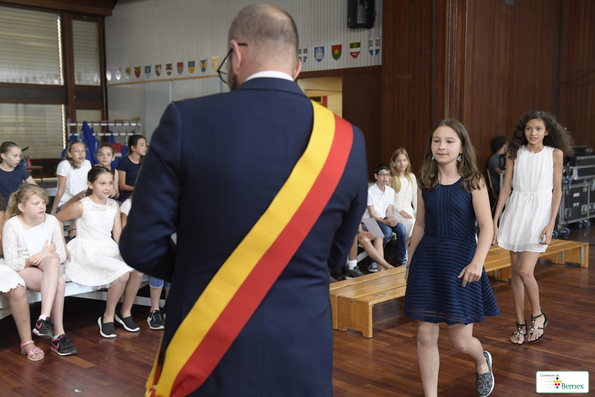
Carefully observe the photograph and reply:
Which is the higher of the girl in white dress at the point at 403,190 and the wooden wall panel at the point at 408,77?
the wooden wall panel at the point at 408,77

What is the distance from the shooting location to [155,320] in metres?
4.06

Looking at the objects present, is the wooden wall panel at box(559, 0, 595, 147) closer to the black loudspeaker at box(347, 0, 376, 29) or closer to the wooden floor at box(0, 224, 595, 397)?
the black loudspeaker at box(347, 0, 376, 29)

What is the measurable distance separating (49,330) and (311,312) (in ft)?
9.63

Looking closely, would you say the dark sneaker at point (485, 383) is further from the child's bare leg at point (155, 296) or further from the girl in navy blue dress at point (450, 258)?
the child's bare leg at point (155, 296)

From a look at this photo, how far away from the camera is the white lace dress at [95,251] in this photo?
3.94m

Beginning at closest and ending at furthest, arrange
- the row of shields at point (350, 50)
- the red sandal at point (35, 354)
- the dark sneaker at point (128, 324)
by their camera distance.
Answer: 1. the red sandal at point (35, 354)
2. the dark sneaker at point (128, 324)
3. the row of shields at point (350, 50)

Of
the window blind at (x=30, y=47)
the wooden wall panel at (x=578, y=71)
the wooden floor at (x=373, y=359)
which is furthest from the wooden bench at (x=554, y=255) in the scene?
the window blind at (x=30, y=47)

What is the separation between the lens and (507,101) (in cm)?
839

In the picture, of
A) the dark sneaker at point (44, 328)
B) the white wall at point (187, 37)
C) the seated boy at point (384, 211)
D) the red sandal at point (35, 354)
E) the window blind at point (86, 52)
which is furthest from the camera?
the window blind at point (86, 52)

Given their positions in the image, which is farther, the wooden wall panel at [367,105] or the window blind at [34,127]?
the window blind at [34,127]

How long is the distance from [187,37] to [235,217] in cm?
1087

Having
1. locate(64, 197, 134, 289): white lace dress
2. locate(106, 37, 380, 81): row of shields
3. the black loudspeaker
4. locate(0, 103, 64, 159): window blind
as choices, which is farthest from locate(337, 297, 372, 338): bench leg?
locate(0, 103, 64, 159): window blind

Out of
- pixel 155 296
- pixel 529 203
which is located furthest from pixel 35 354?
pixel 529 203

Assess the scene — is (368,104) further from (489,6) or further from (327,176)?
(327,176)
